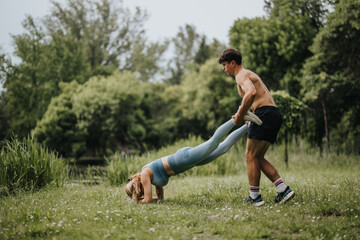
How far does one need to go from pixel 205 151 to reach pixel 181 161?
39cm

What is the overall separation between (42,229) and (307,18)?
13.8 metres

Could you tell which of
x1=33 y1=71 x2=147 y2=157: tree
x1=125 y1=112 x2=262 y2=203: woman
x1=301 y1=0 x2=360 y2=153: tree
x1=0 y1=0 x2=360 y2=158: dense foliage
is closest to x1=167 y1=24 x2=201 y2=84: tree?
x1=0 y1=0 x2=360 y2=158: dense foliage

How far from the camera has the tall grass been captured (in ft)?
20.0

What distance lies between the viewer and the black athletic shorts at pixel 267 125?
424 centimetres

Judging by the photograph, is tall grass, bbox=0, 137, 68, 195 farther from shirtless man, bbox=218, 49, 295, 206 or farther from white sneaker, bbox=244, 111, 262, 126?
white sneaker, bbox=244, 111, 262, 126

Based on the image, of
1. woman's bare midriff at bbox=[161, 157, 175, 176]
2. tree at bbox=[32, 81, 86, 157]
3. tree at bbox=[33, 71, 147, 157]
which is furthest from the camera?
tree at bbox=[32, 81, 86, 157]

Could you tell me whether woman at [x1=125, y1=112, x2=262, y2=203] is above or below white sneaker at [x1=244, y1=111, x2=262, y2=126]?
below

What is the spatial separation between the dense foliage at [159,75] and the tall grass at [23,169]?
649 centimetres

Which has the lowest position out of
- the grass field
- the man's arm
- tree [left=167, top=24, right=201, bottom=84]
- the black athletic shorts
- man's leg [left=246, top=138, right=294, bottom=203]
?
the grass field

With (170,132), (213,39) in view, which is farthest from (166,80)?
(170,132)

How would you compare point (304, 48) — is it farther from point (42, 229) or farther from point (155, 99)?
point (155, 99)

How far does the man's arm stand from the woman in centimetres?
20

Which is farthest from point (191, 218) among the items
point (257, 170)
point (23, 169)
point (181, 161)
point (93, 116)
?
point (93, 116)

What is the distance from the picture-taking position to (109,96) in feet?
68.6
